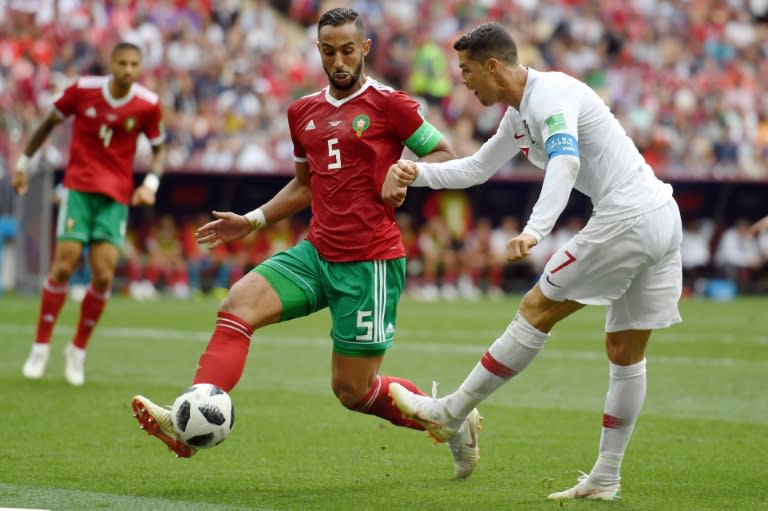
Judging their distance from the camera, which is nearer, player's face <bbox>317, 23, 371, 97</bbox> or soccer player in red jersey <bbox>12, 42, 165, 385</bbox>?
player's face <bbox>317, 23, 371, 97</bbox>

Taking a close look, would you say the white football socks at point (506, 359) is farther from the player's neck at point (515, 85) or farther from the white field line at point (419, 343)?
the white field line at point (419, 343)

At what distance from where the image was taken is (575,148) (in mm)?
5730

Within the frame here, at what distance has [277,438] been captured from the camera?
800cm

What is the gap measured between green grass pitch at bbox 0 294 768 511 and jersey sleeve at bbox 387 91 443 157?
173cm

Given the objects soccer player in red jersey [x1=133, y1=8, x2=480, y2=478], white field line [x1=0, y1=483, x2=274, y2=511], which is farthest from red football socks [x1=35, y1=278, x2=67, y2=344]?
white field line [x1=0, y1=483, x2=274, y2=511]

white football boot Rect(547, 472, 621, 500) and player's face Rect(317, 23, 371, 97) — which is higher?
player's face Rect(317, 23, 371, 97)

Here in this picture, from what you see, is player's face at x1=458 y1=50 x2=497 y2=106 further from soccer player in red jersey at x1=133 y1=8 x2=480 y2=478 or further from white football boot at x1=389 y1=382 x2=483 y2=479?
white football boot at x1=389 y1=382 x2=483 y2=479

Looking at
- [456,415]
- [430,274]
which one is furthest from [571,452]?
[430,274]

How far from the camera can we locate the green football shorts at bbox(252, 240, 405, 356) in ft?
21.5

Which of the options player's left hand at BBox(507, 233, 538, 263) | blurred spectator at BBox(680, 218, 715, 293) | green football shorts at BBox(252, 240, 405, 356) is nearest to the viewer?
player's left hand at BBox(507, 233, 538, 263)

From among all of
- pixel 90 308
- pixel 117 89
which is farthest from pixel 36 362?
pixel 117 89

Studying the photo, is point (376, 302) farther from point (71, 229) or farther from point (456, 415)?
point (71, 229)

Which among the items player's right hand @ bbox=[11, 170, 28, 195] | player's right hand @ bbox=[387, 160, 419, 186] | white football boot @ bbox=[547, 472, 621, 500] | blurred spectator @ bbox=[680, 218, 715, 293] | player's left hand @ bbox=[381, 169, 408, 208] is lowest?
blurred spectator @ bbox=[680, 218, 715, 293]

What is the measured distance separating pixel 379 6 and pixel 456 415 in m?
23.4
